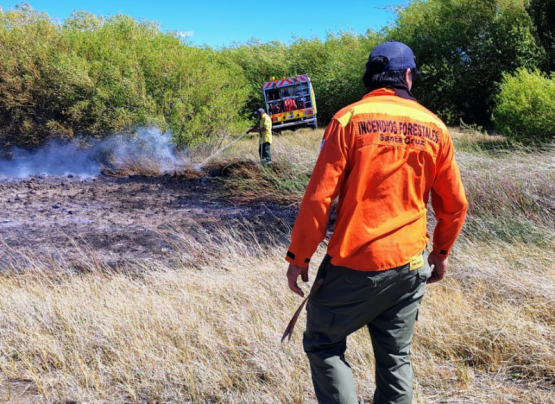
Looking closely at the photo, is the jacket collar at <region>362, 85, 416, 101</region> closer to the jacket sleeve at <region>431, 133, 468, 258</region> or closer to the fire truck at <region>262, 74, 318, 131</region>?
the jacket sleeve at <region>431, 133, 468, 258</region>

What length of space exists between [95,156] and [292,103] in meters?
7.09

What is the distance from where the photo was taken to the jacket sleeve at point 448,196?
191 cm

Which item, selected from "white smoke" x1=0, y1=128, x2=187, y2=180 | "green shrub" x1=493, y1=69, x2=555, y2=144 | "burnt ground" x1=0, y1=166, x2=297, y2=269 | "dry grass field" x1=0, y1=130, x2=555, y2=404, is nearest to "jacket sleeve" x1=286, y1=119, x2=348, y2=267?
"dry grass field" x1=0, y1=130, x2=555, y2=404

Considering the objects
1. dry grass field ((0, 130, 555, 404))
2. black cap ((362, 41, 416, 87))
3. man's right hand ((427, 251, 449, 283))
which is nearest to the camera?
black cap ((362, 41, 416, 87))

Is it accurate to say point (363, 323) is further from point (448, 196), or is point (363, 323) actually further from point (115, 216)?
point (115, 216)

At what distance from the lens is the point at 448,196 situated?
1.92 m

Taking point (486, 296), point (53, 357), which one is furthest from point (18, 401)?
point (486, 296)

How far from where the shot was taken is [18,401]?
253 centimetres

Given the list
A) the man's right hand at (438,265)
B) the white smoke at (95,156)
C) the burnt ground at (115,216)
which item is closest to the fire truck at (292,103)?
the white smoke at (95,156)

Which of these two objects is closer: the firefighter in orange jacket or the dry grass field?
the firefighter in orange jacket

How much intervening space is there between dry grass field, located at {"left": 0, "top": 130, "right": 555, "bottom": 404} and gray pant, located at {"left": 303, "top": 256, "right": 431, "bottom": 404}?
1.70ft

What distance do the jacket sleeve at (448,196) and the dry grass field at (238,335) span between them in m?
0.92

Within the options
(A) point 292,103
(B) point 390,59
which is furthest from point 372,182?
(A) point 292,103

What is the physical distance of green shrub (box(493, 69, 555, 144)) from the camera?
368 inches
